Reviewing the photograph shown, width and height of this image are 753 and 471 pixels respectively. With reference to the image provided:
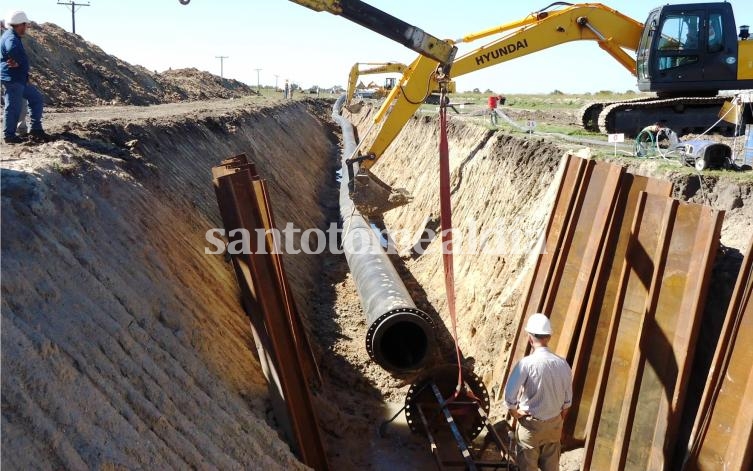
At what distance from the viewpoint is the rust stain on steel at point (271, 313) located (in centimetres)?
600

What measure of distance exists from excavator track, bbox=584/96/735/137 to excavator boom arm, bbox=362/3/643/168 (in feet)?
5.35

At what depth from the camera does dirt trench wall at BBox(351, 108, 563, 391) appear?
8.53 m

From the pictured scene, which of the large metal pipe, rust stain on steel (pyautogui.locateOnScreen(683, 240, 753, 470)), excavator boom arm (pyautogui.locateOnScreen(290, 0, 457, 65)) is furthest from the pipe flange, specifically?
excavator boom arm (pyautogui.locateOnScreen(290, 0, 457, 65))

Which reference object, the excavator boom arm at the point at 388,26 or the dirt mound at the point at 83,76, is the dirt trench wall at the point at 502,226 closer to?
the excavator boom arm at the point at 388,26

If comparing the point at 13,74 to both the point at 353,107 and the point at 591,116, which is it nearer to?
the point at 591,116

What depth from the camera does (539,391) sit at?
17.9 ft

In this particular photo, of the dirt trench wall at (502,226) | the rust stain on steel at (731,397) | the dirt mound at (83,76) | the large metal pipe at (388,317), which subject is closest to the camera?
the rust stain on steel at (731,397)

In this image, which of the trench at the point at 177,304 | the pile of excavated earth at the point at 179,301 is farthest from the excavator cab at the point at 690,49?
the trench at the point at 177,304

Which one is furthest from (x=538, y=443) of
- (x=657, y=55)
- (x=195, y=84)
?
(x=195, y=84)

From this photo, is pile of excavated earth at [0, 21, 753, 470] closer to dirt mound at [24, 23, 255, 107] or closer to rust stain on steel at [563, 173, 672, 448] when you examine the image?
rust stain on steel at [563, 173, 672, 448]

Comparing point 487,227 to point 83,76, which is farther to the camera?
point 83,76

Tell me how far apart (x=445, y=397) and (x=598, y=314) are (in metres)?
2.08

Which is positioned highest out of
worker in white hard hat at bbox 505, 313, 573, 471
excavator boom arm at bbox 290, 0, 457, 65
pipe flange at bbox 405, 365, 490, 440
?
excavator boom arm at bbox 290, 0, 457, 65

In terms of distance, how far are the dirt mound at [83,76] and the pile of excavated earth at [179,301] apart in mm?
9282
